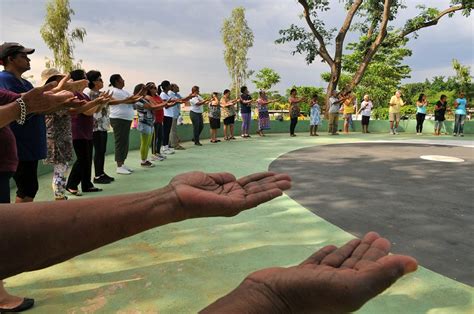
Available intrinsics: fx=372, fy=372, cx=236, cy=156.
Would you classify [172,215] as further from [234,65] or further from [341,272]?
[234,65]

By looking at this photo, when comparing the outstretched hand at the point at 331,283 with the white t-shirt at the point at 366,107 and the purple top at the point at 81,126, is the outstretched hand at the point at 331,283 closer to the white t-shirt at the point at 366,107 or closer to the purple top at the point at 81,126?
the purple top at the point at 81,126

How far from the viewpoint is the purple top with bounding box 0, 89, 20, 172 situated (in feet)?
8.11

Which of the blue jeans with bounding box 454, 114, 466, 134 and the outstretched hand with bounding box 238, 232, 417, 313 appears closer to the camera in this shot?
the outstretched hand with bounding box 238, 232, 417, 313

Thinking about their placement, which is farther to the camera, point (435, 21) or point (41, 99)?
point (435, 21)

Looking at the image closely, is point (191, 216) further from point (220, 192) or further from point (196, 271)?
point (196, 271)

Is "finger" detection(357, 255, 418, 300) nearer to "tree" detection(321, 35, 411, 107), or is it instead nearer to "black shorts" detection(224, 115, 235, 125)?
"black shorts" detection(224, 115, 235, 125)

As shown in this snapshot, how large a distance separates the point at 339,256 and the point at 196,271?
1.42 m

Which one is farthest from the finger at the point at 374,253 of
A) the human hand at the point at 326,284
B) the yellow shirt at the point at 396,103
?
the yellow shirt at the point at 396,103


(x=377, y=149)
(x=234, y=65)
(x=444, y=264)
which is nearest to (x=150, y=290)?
(x=444, y=264)

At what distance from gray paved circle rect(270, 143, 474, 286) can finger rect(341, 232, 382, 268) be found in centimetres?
132

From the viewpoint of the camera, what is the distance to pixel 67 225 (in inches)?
52.9

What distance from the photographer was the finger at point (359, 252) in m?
1.48

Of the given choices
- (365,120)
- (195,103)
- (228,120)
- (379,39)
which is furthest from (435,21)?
(195,103)

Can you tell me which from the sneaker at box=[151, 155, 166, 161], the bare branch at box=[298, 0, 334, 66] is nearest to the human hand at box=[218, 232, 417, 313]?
the sneaker at box=[151, 155, 166, 161]
